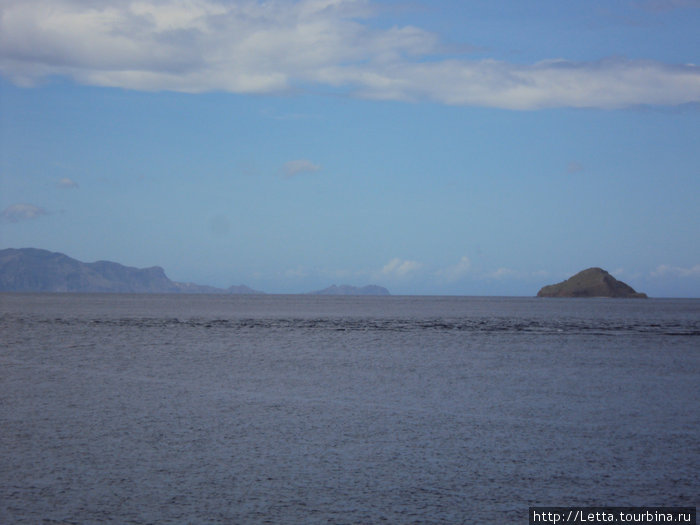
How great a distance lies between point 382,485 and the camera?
43.7 feet

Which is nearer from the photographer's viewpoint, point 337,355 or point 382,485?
point 382,485

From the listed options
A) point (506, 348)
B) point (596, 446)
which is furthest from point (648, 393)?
point (506, 348)

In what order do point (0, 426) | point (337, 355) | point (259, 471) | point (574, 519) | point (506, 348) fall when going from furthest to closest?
1. point (506, 348)
2. point (337, 355)
3. point (0, 426)
4. point (259, 471)
5. point (574, 519)

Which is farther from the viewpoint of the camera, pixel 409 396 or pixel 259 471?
pixel 409 396

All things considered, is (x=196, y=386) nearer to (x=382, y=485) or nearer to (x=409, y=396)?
(x=409, y=396)

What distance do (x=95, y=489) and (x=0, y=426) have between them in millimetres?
7237

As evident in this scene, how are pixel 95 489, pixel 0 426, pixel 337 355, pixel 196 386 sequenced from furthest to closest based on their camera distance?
1. pixel 337 355
2. pixel 196 386
3. pixel 0 426
4. pixel 95 489

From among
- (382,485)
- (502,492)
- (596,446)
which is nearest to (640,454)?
(596,446)

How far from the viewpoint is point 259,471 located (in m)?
14.3

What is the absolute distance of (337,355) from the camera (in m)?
43.9

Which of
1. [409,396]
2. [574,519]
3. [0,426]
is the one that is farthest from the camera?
[409,396]

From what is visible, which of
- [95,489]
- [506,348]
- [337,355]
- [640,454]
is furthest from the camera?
[506,348]

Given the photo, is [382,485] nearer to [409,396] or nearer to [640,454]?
[640,454]

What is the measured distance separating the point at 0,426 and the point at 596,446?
14809 mm
